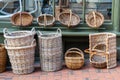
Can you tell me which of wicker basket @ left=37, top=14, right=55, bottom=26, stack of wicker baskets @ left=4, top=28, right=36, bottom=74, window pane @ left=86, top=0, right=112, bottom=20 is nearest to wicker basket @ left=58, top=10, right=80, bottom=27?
wicker basket @ left=37, top=14, right=55, bottom=26

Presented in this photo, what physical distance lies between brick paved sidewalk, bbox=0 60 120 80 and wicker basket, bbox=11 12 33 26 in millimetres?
840

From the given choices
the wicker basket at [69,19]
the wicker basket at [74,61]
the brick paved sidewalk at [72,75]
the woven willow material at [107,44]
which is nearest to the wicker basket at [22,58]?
the brick paved sidewalk at [72,75]

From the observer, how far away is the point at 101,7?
206 inches

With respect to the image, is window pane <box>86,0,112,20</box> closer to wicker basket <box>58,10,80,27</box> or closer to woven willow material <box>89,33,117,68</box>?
wicker basket <box>58,10,80,27</box>

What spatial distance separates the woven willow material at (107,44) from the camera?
477 centimetres

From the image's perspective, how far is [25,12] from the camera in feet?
16.9

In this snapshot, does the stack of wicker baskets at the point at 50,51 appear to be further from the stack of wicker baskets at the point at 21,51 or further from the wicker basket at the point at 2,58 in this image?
the wicker basket at the point at 2,58

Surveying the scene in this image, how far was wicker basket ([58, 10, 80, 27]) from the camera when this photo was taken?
Result: 5.10 metres

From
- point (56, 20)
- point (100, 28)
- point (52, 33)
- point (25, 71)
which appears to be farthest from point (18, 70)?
point (100, 28)

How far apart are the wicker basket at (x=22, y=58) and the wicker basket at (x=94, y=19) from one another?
1.13 metres

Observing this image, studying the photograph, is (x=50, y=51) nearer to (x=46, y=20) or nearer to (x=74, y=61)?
(x=74, y=61)

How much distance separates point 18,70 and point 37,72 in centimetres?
33

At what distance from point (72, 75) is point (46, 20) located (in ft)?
3.79

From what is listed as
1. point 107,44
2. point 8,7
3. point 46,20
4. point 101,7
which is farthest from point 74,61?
point 8,7
